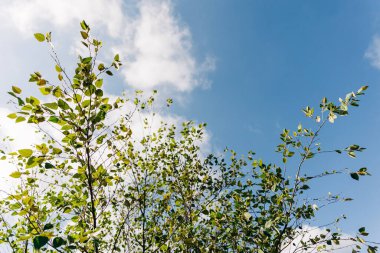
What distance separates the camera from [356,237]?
17.2ft

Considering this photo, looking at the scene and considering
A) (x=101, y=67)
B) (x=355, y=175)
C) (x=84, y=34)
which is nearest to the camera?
(x=84, y=34)

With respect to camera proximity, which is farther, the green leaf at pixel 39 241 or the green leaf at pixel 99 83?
the green leaf at pixel 99 83

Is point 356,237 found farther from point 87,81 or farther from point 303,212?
point 87,81

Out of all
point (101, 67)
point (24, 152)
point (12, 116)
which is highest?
point (101, 67)

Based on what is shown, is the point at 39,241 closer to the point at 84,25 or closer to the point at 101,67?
the point at 101,67

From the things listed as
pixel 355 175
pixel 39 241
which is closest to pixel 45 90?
pixel 39 241

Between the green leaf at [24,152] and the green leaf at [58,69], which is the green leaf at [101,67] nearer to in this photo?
the green leaf at [58,69]

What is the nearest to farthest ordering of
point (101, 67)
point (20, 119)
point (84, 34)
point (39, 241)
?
point (39, 241), point (20, 119), point (84, 34), point (101, 67)

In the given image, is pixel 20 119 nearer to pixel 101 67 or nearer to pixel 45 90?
pixel 45 90

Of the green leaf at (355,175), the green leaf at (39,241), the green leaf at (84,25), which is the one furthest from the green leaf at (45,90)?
the green leaf at (355,175)

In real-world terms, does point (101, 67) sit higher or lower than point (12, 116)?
higher

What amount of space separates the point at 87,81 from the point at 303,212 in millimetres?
5626

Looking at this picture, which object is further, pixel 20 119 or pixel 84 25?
pixel 84 25

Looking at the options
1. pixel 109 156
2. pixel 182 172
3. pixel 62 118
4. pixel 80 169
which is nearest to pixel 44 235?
pixel 62 118
